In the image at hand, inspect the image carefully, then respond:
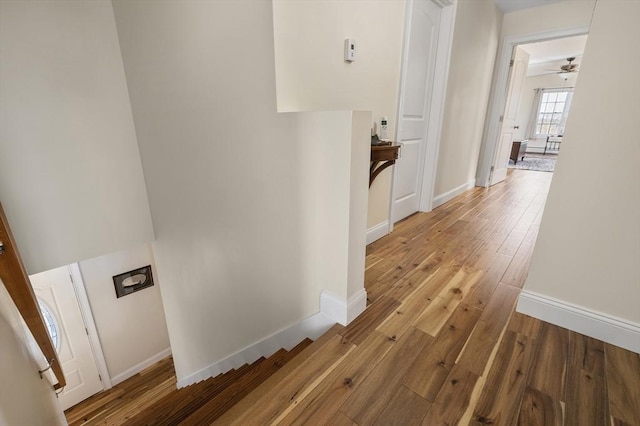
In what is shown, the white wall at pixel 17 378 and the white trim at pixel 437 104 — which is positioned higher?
the white trim at pixel 437 104

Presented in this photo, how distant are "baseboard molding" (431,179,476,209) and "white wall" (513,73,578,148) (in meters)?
5.65

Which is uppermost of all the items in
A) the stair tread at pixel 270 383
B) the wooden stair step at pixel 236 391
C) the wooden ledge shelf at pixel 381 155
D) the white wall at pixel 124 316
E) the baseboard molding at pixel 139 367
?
the wooden ledge shelf at pixel 381 155

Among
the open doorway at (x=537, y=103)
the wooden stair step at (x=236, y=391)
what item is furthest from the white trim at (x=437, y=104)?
the wooden stair step at (x=236, y=391)

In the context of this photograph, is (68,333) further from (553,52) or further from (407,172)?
(553,52)

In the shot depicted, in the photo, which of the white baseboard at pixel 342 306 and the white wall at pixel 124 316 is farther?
the white wall at pixel 124 316

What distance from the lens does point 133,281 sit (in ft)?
10.2

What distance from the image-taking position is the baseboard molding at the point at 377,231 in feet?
8.32

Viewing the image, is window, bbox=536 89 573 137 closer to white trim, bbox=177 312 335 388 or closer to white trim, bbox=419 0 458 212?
white trim, bbox=419 0 458 212

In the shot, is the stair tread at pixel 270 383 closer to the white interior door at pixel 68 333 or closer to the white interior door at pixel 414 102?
the white interior door at pixel 414 102

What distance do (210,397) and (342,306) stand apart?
77 centimetres

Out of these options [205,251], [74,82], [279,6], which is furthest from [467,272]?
[74,82]

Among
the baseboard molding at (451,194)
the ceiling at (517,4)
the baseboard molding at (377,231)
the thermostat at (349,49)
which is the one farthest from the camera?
the ceiling at (517,4)

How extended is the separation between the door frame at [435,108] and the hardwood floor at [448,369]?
3.89 feet

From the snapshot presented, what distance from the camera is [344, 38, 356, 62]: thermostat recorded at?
1.87 metres
